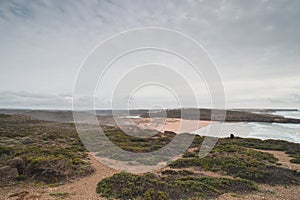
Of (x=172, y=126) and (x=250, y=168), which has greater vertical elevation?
(x=250, y=168)

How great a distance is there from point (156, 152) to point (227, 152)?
5114mm

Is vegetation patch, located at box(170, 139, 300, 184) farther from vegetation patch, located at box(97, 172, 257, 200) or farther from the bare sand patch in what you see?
the bare sand patch

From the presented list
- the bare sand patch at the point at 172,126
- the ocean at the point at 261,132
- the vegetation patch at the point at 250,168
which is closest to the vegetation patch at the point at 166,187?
the vegetation patch at the point at 250,168

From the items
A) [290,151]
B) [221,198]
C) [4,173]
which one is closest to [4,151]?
[4,173]

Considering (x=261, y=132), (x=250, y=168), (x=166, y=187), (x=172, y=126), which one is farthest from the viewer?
(x=172, y=126)

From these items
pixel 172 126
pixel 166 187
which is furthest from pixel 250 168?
pixel 172 126

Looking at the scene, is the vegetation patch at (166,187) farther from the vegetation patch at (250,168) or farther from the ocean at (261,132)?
the ocean at (261,132)

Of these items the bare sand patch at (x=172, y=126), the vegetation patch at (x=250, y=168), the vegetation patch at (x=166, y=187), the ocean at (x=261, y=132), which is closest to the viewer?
the vegetation patch at (x=166, y=187)

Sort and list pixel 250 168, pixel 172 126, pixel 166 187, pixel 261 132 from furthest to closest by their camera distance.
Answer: pixel 172 126, pixel 261 132, pixel 250 168, pixel 166 187

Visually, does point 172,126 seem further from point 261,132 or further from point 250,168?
point 250,168

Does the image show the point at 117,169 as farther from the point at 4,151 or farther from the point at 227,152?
the point at 227,152

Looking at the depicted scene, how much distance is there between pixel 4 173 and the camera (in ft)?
26.9

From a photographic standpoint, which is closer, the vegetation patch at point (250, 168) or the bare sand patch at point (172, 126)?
the vegetation patch at point (250, 168)

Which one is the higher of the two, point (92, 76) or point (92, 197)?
point (92, 76)
